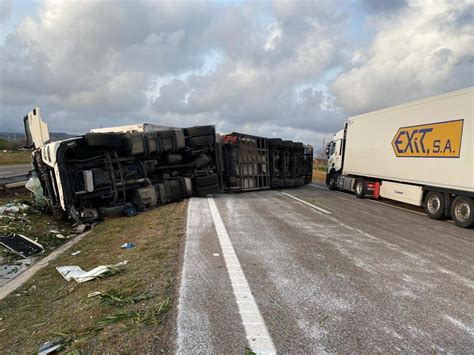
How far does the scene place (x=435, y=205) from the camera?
31.0ft

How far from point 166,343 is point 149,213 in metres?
7.45

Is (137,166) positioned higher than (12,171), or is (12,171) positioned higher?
(137,166)

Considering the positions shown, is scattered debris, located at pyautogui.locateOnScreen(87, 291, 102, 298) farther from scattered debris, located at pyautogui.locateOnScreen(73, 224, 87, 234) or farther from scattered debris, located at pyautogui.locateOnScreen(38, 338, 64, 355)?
scattered debris, located at pyautogui.locateOnScreen(73, 224, 87, 234)

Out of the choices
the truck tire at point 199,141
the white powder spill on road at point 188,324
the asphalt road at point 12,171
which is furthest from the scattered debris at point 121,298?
the asphalt road at point 12,171

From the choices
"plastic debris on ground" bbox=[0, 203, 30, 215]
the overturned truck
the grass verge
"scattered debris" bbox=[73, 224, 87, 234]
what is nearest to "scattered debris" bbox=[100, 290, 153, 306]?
the grass verge

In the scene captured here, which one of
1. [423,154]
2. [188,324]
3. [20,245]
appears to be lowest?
[20,245]

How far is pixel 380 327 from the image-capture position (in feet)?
9.62

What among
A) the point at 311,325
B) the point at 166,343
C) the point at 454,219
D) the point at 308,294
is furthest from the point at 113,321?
the point at 454,219

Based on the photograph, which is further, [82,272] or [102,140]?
[102,140]

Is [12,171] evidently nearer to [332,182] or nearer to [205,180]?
[205,180]

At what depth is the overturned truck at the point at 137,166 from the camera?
8867mm

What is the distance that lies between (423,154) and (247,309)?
8.90 m

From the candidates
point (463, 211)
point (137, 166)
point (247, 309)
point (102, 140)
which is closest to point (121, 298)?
point (247, 309)

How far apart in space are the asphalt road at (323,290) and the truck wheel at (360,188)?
671 centimetres
